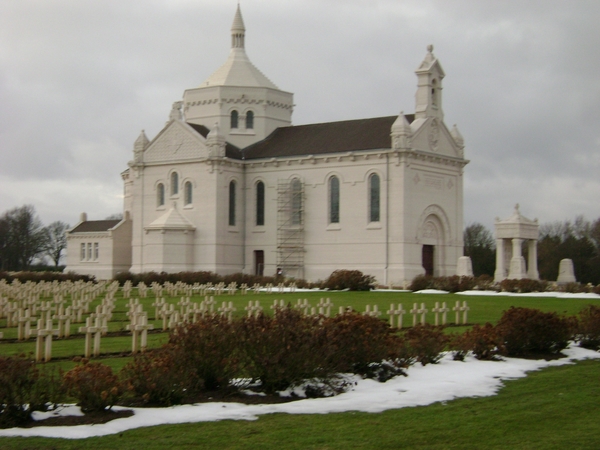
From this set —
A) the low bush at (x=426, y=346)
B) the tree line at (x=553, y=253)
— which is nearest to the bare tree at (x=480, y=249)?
the tree line at (x=553, y=253)

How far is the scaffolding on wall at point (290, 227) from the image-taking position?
62844 mm

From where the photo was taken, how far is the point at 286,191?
6356 cm

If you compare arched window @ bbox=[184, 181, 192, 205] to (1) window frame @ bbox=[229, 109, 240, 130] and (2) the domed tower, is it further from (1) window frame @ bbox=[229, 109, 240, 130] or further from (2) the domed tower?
(1) window frame @ bbox=[229, 109, 240, 130]

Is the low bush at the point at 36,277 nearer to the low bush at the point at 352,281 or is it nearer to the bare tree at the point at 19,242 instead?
the low bush at the point at 352,281

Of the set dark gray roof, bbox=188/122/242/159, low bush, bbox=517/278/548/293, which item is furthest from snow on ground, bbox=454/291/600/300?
dark gray roof, bbox=188/122/242/159

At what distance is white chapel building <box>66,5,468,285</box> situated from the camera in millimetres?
59312

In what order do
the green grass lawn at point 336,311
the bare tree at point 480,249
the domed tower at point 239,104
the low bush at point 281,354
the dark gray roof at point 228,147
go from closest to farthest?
the low bush at point 281,354 → the green grass lawn at point 336,311 → the dark gray roof at point 228,147 → the domed tower at point 239,104 → the bare tree at point 480,249

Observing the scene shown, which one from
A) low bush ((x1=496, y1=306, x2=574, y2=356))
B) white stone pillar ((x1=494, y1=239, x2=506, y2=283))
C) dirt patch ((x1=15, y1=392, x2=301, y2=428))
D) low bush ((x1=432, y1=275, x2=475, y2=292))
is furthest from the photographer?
white stone pillar ((x1=494, y1=239, x2=506, y2=283))

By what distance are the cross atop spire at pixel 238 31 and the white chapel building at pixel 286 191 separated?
126 inches

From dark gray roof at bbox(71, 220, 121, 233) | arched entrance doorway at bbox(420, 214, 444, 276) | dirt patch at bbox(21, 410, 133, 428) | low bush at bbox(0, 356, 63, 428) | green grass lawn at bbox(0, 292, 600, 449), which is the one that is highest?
dark gray roof at bbox(71, 220, 121, 233)

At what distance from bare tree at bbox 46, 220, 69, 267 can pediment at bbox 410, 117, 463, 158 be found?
6151cm

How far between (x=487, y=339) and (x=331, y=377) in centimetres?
499

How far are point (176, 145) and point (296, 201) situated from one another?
10195 mm

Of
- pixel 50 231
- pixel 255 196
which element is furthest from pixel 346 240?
pixel 50 231
